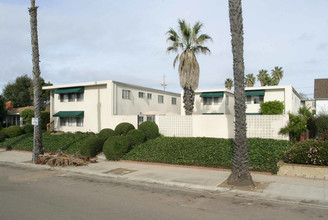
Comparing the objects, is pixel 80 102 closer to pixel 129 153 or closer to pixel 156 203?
pixel 129 153

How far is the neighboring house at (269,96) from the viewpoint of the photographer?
92.8 feet

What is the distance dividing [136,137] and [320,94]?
20751 millimetres

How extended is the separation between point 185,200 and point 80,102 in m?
20.8

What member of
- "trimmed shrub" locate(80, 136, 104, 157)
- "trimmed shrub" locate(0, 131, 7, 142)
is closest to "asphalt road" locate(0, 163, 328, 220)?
"trimmed shrub" locate(80, 136, 104, 157)

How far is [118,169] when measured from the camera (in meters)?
12.6

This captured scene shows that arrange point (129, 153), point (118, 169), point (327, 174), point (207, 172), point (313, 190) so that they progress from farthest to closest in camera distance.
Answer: point (129, 153), point (118, 169), point (207, 172), point (327, 174), point (313, 190)

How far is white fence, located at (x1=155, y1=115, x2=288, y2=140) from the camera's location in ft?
48.4

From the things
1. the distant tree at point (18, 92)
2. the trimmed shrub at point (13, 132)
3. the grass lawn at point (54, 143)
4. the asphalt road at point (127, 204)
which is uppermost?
the distant tree at point (18, 92)

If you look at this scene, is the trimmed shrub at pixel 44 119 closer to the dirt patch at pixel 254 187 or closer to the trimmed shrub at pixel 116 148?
the trimmed shrub at pixel 116 148

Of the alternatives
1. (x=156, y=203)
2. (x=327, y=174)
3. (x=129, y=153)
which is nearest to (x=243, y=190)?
(x=156, y=203)

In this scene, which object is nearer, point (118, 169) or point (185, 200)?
point (185, 200)

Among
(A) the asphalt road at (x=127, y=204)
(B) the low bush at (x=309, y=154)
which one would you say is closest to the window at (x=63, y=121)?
(A) the asphalt road at (x=127, y=204)

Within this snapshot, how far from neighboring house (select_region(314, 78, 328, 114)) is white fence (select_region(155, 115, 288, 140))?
13.5m

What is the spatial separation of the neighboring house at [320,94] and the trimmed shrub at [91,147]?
809 inches
